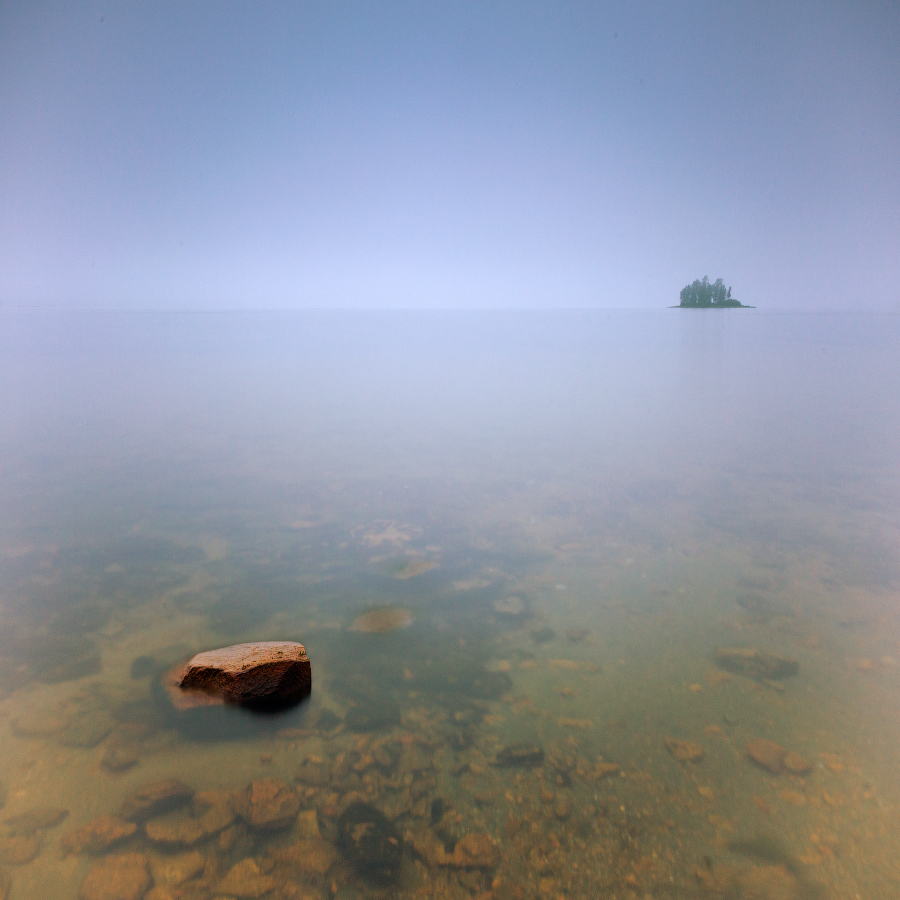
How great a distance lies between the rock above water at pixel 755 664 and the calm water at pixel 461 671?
0.07 m

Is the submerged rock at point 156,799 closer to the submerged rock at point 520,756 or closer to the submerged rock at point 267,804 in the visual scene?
the submerged rock at point 267,804

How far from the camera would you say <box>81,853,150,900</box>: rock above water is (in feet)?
15.6

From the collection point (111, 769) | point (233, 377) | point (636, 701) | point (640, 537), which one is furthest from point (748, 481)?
point (233, 377)

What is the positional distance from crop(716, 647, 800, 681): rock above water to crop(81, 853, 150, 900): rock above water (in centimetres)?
714

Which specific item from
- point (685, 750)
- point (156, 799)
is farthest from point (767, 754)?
point (156, 799)

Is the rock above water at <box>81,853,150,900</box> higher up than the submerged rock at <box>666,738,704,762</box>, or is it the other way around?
the rock above water at <box>81,853,150,900</box>

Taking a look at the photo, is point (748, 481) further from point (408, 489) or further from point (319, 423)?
point (319, 423)

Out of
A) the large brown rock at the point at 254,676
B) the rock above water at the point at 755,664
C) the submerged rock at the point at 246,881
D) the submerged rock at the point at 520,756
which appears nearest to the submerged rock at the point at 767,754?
the rock above water at the point at 755,664

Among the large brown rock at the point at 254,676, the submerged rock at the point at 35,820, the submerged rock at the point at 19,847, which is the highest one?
the large brown rock at the point at 254,676

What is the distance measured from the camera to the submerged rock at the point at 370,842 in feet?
16.5

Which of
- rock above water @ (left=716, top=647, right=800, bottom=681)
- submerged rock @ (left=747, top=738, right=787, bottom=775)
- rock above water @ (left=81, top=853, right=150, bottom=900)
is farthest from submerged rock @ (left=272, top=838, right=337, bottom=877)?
rock above water @ (left=716, top=647, right=800, bottom=681)

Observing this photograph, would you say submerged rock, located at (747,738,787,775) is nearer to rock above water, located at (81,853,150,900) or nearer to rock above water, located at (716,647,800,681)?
rock above water, located at (716,647,800,681)

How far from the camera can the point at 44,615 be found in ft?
28.8

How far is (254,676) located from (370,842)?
256 cm
